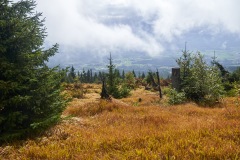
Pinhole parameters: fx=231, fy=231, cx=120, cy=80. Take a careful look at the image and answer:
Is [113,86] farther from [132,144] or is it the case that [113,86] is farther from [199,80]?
[132,144]

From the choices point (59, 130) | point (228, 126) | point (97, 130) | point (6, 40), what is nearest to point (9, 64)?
point (6, 40)

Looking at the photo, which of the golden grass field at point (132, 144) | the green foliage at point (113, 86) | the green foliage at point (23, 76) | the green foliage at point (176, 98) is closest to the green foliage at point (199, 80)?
the green foliage at point (176, 98)

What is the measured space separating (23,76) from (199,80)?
1703 cm

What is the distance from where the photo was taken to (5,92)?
7.53m

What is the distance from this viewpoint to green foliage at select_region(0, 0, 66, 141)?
25.9 ft

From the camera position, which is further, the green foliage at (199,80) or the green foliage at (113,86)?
the green foliage at (113,86)

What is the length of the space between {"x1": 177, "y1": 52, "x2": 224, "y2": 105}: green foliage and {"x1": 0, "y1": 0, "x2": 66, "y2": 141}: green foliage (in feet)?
48.9

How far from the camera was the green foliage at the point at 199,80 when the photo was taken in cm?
2009

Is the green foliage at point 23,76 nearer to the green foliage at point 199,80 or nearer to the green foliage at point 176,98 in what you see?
the green foliage at point 176,98

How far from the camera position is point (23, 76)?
8.08 m

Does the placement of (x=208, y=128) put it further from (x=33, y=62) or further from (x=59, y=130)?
(x=33, y=62)

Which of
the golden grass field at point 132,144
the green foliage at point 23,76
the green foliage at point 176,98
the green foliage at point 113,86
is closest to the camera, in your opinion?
the golden grass field at point 132,144

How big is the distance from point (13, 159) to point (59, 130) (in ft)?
8.43

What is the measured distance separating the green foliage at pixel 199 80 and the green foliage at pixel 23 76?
14.9m
